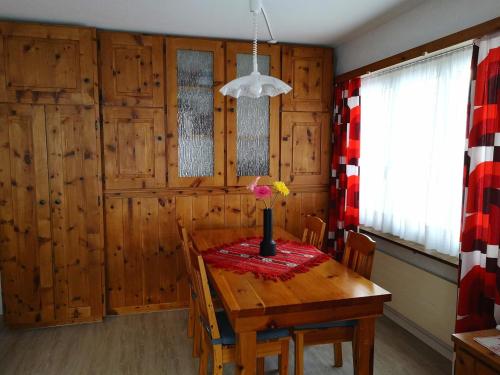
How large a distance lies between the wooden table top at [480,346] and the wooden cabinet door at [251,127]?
2201mm

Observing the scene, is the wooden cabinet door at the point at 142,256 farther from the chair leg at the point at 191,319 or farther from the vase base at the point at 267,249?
the vase base at the point at 267,249

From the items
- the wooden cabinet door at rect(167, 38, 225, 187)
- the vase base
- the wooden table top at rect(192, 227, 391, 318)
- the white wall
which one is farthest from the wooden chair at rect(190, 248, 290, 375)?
the white wall

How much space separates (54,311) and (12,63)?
205 cm

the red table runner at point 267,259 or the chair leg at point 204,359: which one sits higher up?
the red table runner at point 267,259

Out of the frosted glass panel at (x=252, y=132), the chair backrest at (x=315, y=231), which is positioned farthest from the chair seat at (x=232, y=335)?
the frosted glass panel at (x=252, y=132)

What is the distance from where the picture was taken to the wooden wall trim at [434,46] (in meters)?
2.24

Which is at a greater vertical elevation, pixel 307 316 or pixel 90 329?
pixel 307 316

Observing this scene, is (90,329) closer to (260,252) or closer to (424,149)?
(260,252)

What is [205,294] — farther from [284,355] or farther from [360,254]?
[360,254]

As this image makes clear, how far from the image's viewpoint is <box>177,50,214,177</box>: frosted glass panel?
3547mm

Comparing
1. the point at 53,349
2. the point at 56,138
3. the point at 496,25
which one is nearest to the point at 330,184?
the point at 496,25

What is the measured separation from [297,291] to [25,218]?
2412mm

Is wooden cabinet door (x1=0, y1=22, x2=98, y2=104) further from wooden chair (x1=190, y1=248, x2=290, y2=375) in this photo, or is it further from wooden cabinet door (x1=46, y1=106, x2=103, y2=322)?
wooden chair (x1=190, y1=248, x2=290, y2=375)

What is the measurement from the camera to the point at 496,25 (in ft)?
7.13
